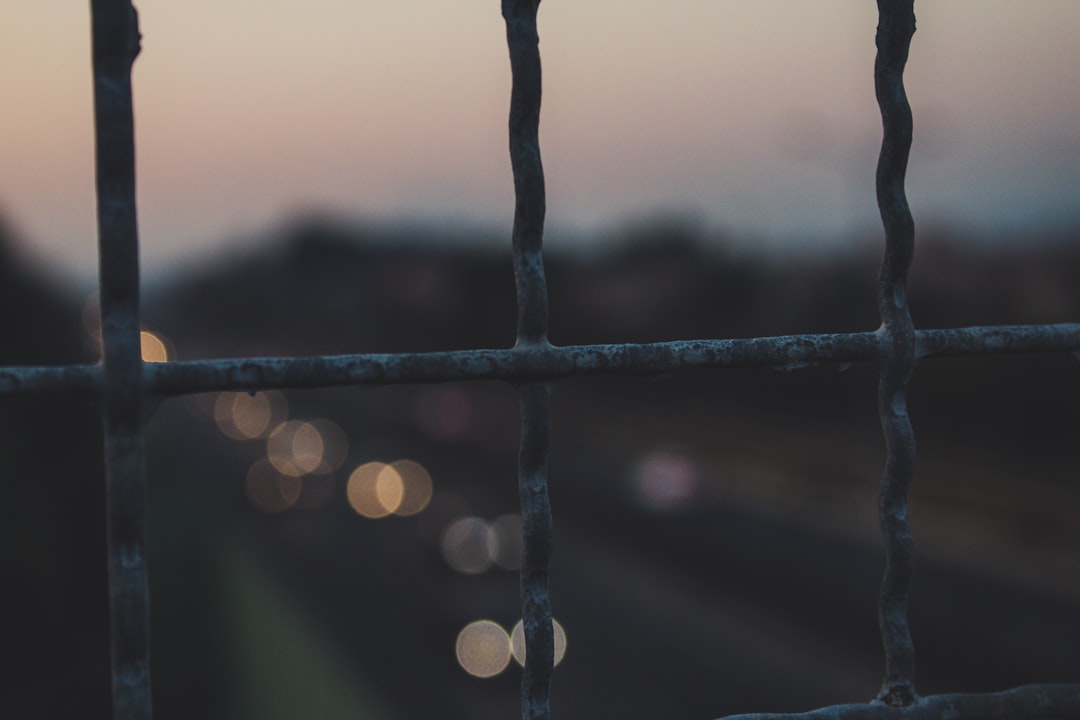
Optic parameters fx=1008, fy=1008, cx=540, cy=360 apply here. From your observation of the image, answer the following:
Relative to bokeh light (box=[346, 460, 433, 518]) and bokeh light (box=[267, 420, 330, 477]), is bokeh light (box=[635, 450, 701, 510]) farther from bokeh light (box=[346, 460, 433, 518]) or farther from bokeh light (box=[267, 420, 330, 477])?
bokeh light (box=[267, 420, 330, 477])

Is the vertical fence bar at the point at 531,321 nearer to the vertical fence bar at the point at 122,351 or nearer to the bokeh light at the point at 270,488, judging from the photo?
the vertical fence bar at the point at 122,351

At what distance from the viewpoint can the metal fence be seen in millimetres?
1414

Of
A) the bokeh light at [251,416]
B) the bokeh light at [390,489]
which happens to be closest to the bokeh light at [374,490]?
the bokeh light at [390,489]

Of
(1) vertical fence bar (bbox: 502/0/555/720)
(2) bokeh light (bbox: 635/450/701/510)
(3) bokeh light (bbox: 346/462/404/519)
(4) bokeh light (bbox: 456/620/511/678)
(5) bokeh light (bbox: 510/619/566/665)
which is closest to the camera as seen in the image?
(1) vertical fence bar (bbox: 502/0/555/720)

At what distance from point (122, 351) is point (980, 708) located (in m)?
1.62

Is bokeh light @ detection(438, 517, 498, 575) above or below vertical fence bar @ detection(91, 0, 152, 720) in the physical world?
below

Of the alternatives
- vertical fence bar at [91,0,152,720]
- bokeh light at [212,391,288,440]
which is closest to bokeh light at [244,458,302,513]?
bokeh light at [212,391,288,440]

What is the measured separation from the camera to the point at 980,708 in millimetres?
1880

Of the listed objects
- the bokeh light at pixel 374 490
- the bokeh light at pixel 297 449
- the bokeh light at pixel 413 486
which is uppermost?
the bokeh light at pixel 413 486

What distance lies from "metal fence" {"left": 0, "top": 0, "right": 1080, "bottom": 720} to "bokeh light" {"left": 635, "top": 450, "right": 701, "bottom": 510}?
36.0 meters

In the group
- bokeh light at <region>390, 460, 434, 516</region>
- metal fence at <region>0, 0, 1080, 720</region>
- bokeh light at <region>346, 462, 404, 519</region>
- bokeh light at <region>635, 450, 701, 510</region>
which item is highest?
metal fence at <region>0, 0, 1080, 720</region>

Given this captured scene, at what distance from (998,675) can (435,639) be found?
754 inches

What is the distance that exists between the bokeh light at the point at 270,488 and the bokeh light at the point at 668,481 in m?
25.2

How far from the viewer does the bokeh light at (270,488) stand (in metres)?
60.1
